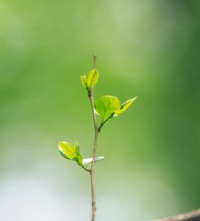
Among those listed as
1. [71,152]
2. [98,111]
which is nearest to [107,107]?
[98,111]

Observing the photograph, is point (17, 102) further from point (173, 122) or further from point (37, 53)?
point (173, 122)

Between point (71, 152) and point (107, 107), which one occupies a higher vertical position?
point (107, 107)

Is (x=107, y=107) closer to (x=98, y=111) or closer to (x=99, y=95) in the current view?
(x=98, y=111)

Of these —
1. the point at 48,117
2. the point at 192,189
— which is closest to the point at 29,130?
the point at 48,117

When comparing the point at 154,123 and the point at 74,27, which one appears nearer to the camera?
the point at 154,123

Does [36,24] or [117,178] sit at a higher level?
[36,24]

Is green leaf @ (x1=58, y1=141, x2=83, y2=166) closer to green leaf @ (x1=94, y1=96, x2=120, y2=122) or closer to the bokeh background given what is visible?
green leaf @ (x1=94, y1=96, x2=120, y2=122)

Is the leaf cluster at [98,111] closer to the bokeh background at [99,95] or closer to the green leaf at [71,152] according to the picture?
the green leaf at [71,152]

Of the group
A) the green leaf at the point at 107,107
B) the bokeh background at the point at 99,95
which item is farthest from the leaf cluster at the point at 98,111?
the bokeh background at the point at 99,95
